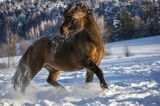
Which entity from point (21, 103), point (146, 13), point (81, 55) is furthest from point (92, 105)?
point (146, 13)

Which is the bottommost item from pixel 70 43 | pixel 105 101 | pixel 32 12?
pixel 32 12

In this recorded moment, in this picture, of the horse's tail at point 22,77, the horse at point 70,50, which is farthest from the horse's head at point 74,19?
the horse's tail at point 22,77

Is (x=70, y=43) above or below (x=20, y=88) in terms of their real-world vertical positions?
above

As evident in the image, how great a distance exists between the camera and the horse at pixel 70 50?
7.00 m

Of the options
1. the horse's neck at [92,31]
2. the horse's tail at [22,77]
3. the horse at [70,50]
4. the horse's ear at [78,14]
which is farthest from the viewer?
the horse's tail at [22,77]

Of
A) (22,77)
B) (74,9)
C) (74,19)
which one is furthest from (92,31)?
(22,77)

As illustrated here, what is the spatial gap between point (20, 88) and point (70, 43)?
160cm

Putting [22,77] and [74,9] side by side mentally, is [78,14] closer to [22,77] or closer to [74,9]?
[74,9]

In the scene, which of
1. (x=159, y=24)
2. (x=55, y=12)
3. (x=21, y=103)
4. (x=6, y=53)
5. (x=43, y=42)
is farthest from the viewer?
(x=55, y=12)

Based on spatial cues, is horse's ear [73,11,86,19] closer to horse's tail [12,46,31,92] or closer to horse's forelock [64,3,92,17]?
horse's forelock [64,3,92,17]

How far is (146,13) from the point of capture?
7644 cm

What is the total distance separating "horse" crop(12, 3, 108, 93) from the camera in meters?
7.00

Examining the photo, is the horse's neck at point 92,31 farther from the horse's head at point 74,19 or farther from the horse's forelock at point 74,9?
the horse's forelock at point 74,9

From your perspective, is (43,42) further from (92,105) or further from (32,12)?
(32,12)
